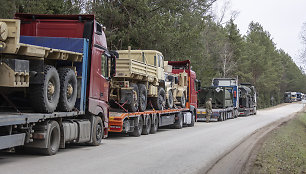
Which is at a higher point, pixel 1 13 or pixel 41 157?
pixel 1 13

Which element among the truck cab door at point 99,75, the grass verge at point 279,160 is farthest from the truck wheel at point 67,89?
the grass verge at point 279,160

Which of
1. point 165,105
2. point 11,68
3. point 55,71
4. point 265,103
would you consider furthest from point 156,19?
point 265,103

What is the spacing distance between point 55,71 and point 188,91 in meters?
15.9

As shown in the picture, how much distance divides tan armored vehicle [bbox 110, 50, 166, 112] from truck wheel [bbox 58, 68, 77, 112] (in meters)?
4.89

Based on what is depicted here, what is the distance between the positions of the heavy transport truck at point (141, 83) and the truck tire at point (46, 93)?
596 centimetres

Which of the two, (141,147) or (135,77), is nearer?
(141,147)

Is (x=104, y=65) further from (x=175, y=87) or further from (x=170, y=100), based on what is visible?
(x=175, y=87)

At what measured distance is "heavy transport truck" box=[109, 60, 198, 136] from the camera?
1634 cm

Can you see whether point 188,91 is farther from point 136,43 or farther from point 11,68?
point 11,68

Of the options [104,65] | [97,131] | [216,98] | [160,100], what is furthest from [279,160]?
[216,98]

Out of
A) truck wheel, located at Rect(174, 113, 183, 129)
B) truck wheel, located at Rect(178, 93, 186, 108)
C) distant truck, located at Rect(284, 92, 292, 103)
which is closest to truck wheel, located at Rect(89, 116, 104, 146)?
truck wheel, located at Rect(174, 113, 183, 129)

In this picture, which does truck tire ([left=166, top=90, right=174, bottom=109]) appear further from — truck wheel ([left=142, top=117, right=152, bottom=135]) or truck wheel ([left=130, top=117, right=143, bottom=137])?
truck wheel ([left=130, top=117, right=143, bottom=137])

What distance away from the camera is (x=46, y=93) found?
10.3m

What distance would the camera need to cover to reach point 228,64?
209 feet
